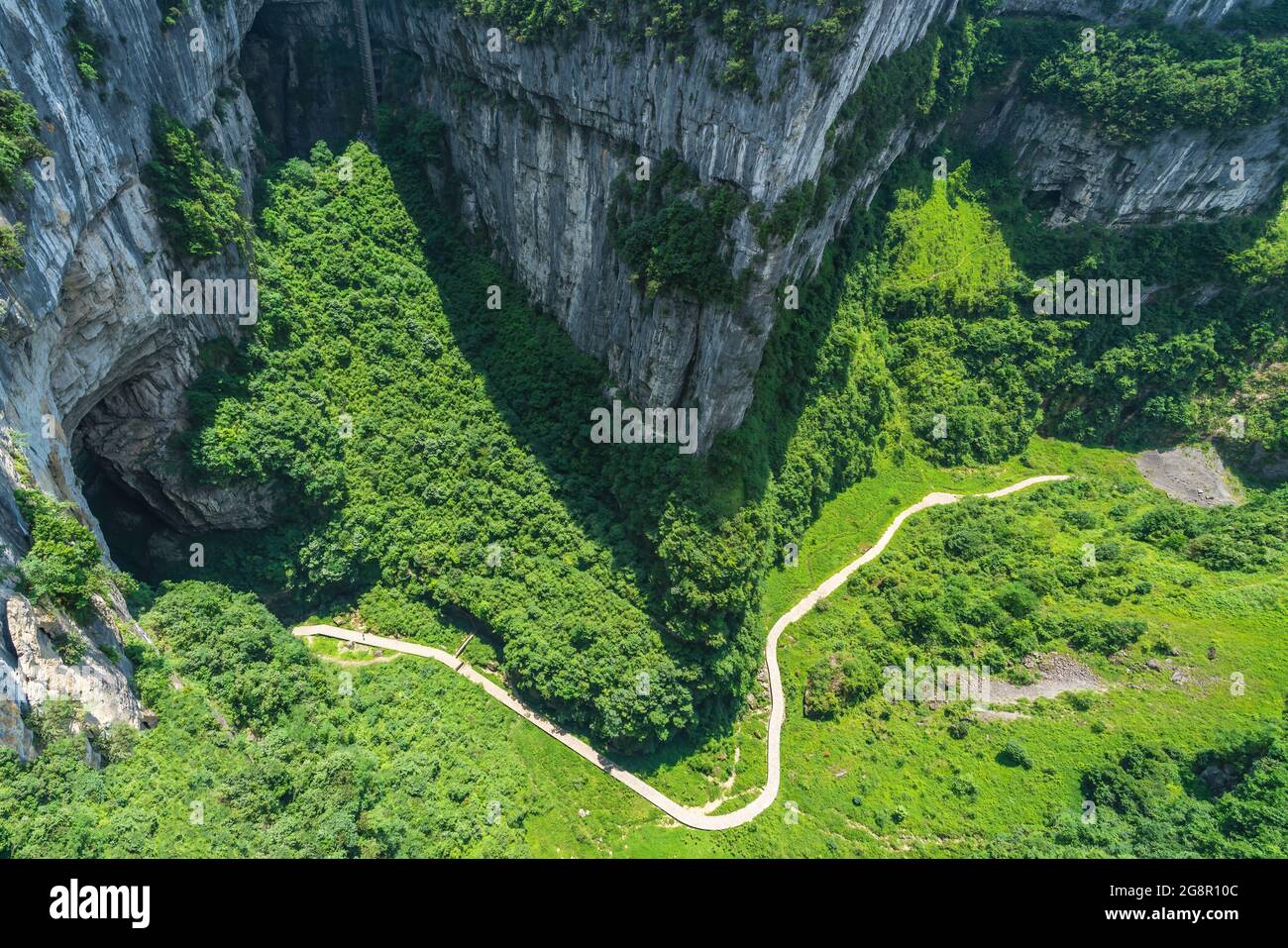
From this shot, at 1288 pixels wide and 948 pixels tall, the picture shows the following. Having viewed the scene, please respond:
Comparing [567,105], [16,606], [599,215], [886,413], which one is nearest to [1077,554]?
[886,413]

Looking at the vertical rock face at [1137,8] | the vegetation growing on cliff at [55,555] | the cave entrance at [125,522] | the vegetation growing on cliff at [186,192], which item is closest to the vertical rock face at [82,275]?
the vegetation growing on cliff at [55,555]

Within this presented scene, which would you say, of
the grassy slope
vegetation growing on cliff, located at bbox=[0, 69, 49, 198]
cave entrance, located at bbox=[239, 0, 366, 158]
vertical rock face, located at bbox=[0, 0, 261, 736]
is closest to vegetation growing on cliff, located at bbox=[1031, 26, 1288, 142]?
the grassy slope

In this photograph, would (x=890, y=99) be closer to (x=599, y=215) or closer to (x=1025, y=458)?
(x=599, y=215)

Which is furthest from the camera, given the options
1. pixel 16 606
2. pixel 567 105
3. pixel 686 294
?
pixel 567 105

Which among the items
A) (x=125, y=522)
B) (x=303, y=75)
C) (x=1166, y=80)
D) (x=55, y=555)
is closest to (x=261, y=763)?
(x=55, y=555)

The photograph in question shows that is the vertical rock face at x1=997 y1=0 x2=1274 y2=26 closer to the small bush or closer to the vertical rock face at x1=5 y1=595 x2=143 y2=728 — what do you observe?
the small bush

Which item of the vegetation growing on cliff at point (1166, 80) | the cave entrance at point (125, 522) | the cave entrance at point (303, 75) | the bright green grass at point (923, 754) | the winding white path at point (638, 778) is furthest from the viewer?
the cave entrance at point (303, 75)

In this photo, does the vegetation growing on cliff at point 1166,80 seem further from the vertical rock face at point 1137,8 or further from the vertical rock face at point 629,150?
the vertical rock face at point 629,150

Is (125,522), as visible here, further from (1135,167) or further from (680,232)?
(1135,167)
